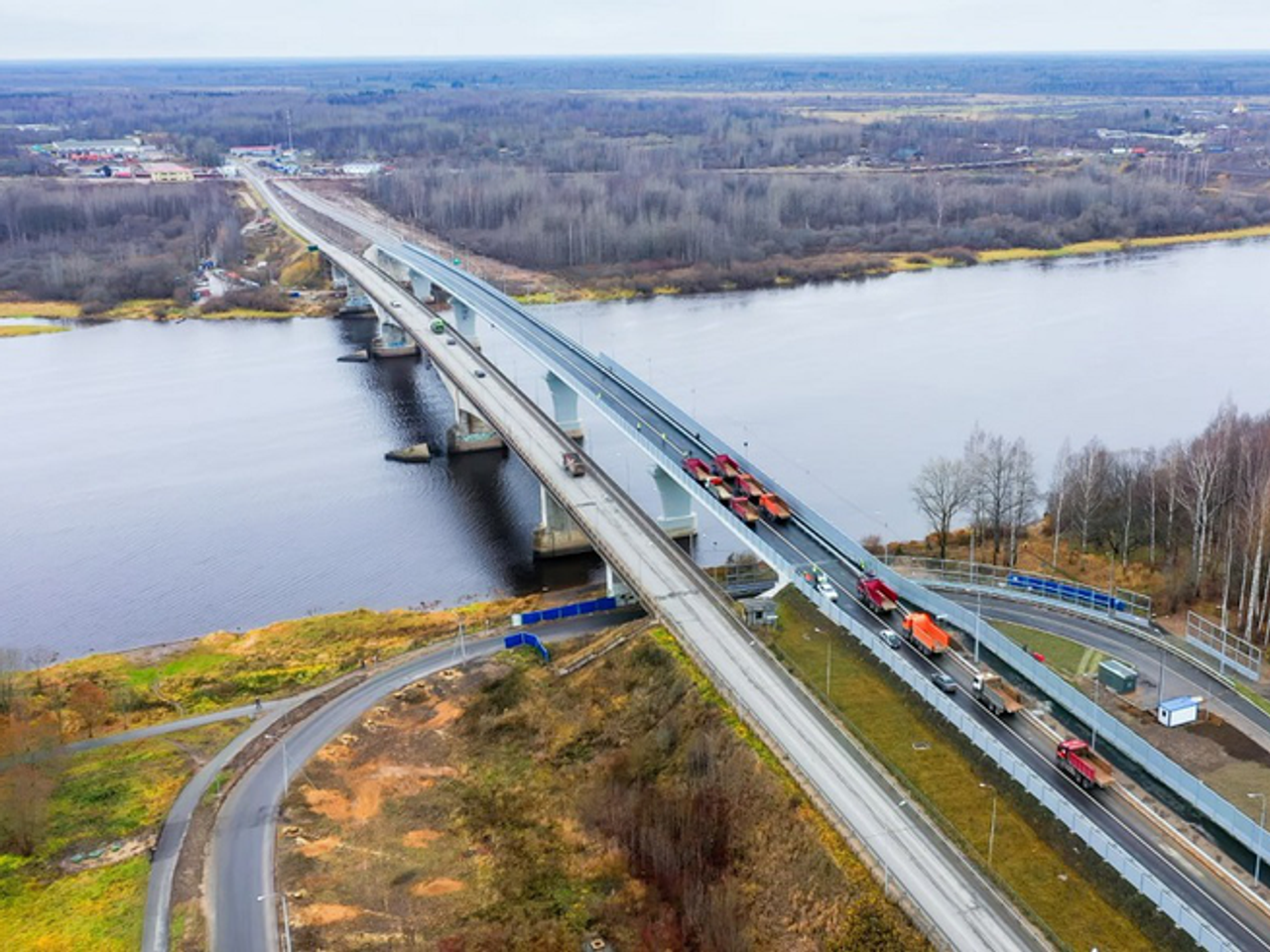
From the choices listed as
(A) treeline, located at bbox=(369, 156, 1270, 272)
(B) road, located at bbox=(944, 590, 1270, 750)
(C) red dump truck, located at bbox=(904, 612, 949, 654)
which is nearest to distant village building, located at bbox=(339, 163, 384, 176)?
(A) treeline, located at bbox=(369, 156, 1270, 272)

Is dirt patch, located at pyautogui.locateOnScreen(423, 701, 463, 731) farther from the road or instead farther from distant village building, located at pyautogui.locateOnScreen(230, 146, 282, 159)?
distant village building, located at pyautogui.locateOnScreen(230, 146, 282, 159)

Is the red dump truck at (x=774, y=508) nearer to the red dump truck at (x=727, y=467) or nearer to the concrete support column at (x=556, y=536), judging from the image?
the red dump truck at (x=727, y=467)

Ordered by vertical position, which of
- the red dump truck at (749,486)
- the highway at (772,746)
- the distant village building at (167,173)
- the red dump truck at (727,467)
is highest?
the distant village building at (167,173)

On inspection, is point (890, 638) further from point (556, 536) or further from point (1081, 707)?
point (556, 536)

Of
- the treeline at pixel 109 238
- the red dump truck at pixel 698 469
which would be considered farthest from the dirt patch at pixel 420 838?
the treeline at pixel 109 238

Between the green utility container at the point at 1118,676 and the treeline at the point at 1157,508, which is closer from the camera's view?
the green utility container at the point at 1118,676

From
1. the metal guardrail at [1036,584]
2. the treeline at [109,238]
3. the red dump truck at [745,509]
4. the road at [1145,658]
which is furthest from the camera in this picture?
the treeline at [109,238]

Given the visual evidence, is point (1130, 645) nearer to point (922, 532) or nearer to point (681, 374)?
point (922, 532)
